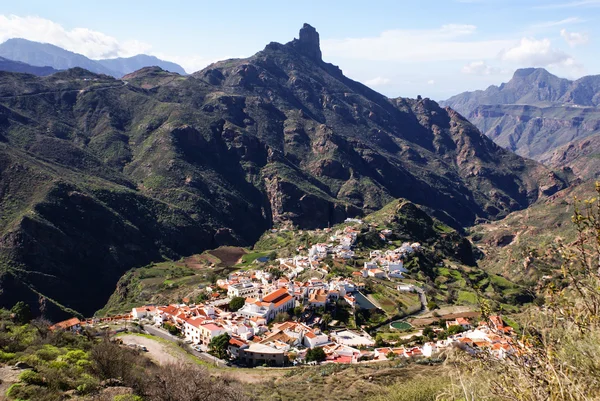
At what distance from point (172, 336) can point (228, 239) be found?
251 ft

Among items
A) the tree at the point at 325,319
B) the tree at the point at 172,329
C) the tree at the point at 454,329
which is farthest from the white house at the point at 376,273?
the tree at the point at 172,329

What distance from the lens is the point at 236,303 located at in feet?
176

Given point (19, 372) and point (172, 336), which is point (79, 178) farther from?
point (19, 372)

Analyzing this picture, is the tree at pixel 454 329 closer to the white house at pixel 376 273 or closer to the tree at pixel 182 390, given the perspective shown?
the white house at pixel 376 273

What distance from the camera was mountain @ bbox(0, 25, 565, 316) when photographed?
293 feet

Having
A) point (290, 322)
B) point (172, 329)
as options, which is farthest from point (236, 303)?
point (172, 329)

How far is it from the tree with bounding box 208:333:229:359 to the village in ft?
0.29

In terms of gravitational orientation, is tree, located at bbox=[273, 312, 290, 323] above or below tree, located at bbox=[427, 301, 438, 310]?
above

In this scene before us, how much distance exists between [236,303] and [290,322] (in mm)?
8082

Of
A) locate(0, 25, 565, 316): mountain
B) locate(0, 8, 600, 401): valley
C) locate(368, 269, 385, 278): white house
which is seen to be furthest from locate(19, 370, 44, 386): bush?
locate(0, 25, 565, 316): mountain

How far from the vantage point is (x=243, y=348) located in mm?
40844

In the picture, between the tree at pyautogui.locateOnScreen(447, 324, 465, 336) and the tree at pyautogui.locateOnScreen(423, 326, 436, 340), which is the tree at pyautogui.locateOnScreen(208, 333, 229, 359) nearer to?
the tree at pyautogui.locateOnScreen(423, 326, 436, 340)

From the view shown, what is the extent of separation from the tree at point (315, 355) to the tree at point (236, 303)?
620 inches

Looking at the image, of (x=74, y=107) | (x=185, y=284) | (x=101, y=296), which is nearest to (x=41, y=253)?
(x=101, y=296)
